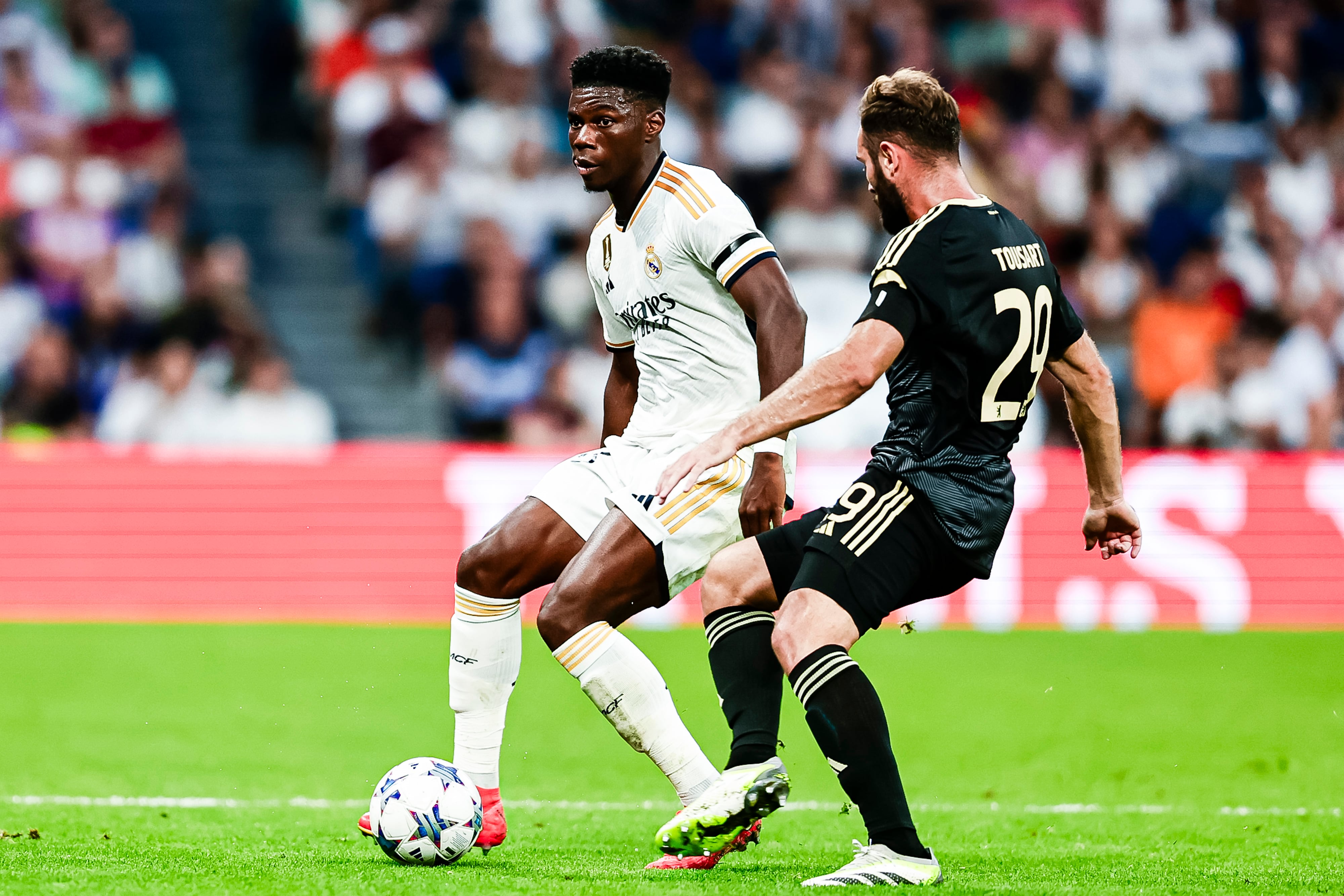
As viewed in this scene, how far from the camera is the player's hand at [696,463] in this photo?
14.5 ft

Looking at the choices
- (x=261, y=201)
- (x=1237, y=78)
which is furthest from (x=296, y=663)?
(x=1237, y=78)

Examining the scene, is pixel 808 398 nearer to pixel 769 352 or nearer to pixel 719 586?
pixel 769 352

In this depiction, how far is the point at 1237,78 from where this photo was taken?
16344 mm

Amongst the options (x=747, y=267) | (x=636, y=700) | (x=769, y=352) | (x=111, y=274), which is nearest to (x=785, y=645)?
(x=636, y=700)

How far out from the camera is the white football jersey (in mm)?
5379

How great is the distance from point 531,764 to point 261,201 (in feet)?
33.0

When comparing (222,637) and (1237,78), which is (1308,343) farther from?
(222,637)

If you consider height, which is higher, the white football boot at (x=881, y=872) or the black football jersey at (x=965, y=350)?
the black football jersey at (x=965, y=350)

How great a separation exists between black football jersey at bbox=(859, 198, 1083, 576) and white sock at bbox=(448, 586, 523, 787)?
1.43 meters

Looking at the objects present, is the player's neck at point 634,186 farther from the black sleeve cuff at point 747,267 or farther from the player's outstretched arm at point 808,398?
the player's outstretched arm at point 808,398

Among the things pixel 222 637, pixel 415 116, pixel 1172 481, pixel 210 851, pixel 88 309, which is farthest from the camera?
pixel 415 116

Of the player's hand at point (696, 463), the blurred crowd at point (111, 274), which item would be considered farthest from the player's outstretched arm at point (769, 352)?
the blurred crowd at point (111, 274)

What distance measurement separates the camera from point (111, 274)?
1429cm

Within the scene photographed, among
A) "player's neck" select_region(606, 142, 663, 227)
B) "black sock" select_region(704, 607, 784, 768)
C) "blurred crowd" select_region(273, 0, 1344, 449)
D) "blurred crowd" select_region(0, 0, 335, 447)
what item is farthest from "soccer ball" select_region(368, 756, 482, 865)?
"blurred crowd" select_region(0, 0, 335, 447)
